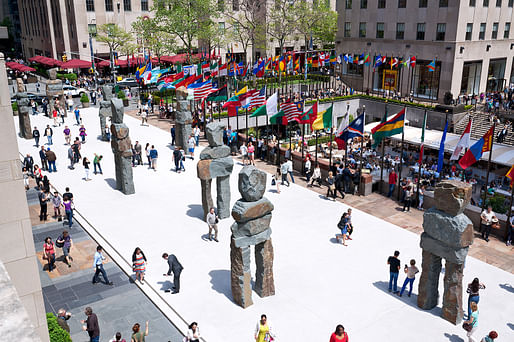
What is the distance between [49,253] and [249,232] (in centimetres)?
823

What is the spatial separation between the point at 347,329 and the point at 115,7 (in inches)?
2837

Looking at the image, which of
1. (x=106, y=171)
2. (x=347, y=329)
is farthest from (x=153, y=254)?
(x=106, y=171)

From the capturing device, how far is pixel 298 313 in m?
15.2

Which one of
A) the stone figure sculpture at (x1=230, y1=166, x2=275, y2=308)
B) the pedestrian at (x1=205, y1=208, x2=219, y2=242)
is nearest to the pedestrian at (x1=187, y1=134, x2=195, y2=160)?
the pedestrian at (x1=205, y1=208, x2=219, y2=242)

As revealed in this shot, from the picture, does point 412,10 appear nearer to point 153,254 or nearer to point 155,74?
point 155,74

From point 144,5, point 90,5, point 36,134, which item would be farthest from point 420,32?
point 90,5

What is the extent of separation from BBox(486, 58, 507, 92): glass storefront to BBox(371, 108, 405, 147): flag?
110 feet

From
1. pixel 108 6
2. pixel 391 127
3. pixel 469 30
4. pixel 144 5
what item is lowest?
pixel 391 127

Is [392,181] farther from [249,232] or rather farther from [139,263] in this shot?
[139,263]

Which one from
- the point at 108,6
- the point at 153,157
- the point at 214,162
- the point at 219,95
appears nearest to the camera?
the point at 214,162

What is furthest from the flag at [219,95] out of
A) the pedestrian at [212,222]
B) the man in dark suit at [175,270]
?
the man in dark suit at [175,270]

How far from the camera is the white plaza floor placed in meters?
14.6

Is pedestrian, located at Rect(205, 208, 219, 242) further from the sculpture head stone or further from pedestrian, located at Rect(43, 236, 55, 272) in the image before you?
pedestrian, located at Rect(43, 236, 55, 272)

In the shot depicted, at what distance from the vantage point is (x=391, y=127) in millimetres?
24000
